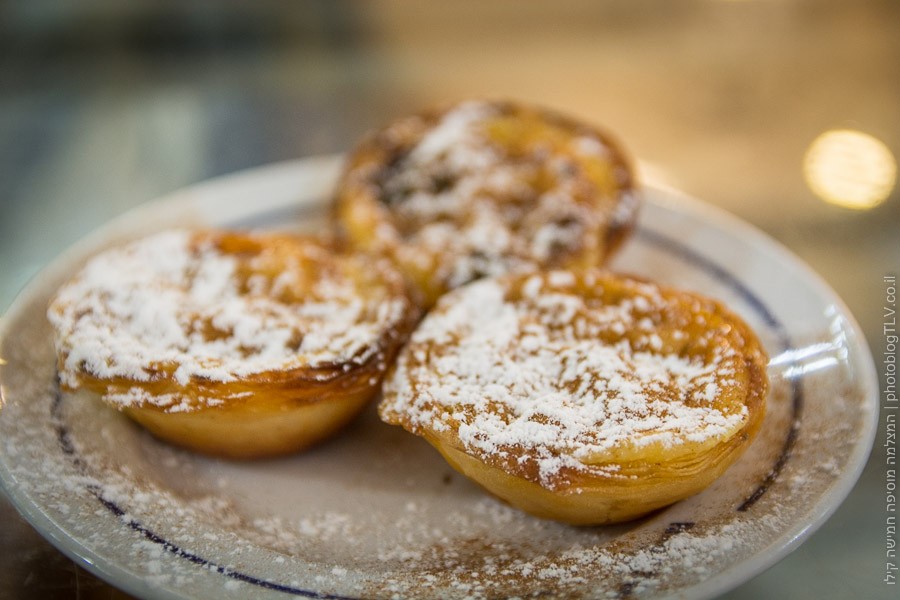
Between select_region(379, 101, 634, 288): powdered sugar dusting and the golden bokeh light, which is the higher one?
the golden bokeh light

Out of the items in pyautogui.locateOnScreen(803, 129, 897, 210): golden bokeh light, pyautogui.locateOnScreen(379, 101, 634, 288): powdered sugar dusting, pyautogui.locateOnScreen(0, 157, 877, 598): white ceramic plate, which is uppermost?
pyautogui.locateOnScreen(803, 129, 897, 210): golden bokeh light

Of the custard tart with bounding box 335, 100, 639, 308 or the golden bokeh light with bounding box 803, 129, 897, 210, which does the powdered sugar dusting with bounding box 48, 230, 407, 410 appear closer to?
the custard tart with bounding box 335, 100, 639, 308

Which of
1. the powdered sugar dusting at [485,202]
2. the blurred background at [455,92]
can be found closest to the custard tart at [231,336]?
the powdered sugar dusting at [485,202]

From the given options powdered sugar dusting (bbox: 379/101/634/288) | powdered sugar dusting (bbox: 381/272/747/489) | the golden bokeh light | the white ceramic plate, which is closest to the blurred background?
the golden bokeh light

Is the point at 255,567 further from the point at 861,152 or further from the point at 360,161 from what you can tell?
the point at 861,152

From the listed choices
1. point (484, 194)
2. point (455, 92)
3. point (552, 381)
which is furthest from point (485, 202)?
point (455, 92)

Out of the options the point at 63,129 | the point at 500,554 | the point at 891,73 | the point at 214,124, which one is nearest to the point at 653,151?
the point at 891,73

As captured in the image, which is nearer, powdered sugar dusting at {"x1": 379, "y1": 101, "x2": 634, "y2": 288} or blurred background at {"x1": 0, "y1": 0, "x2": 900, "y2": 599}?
powdered sugar dusting at {"x1": 379, "y1": 101, "x2": 634, "y2": 288}
